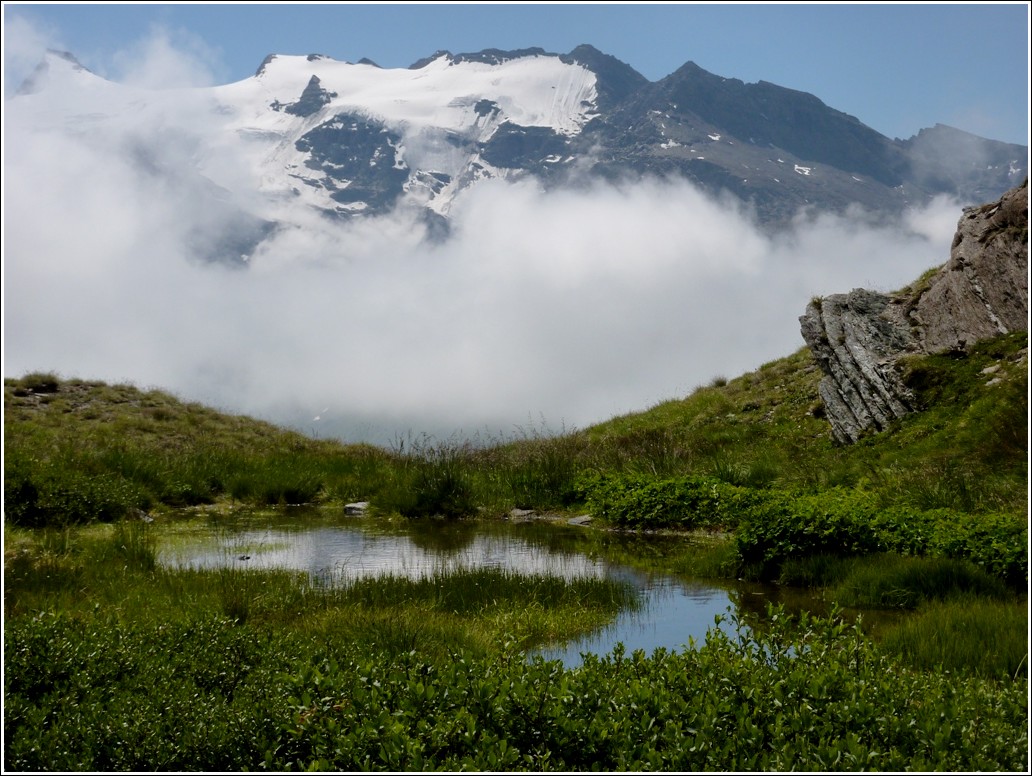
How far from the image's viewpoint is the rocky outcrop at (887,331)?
17.2 meters

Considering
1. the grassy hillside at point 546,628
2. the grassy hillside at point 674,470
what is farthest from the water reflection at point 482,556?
the grassy hillside at point 674,470

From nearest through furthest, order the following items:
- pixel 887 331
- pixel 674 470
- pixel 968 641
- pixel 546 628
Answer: pixel 968 641 → pixel 546 628 → pixel 674 470 → pixel 887 331

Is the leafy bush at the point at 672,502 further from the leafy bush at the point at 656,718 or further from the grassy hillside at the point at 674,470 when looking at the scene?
the leafy bush at the point at 656,718

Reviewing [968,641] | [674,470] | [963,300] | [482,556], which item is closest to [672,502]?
[674,470]

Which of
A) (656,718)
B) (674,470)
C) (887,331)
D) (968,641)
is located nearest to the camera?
(656,718)

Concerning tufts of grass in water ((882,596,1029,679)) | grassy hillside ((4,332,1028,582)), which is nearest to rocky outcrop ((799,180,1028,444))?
grassy hillside ((4,332,1028,582))

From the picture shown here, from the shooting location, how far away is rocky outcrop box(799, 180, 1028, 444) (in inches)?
675

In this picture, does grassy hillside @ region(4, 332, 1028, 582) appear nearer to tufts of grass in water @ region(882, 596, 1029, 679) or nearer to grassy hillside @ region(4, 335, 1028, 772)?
grassy hillside @ region(4, 335, 1028, 772)

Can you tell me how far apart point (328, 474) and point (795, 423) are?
36.2 ft

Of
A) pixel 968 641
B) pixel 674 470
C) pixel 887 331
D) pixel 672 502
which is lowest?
pixel 968 641

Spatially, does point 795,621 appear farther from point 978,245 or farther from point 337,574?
point 978,245

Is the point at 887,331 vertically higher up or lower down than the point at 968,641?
higher up

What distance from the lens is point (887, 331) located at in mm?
19500

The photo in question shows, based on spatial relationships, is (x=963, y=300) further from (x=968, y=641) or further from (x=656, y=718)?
(x=656, y=718)
